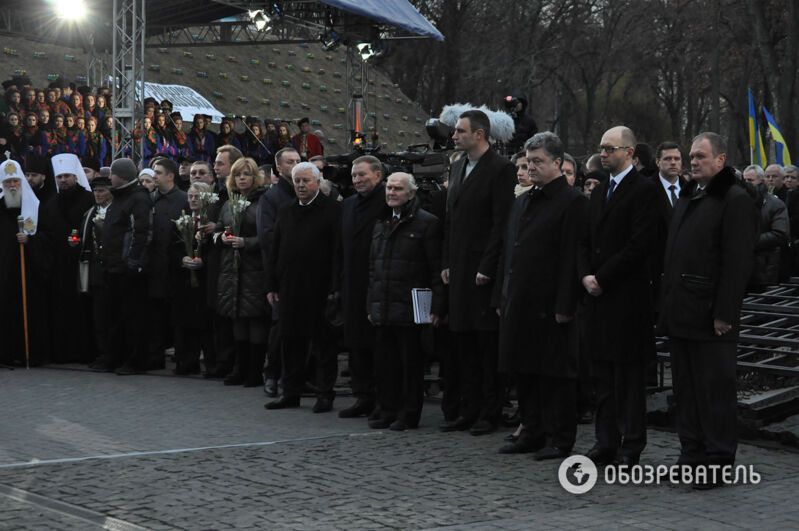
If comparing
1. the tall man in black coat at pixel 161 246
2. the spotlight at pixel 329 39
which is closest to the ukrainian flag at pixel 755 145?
the spotlight at pixel 329 39

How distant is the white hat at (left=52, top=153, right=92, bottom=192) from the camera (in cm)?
1391

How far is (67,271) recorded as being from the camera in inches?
544

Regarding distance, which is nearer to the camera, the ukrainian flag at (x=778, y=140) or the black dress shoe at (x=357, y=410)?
the black dress shoe at (x=357, y=410)

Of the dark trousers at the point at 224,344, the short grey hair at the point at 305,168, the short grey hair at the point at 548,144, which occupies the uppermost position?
the short grey hair at the point at 305,168

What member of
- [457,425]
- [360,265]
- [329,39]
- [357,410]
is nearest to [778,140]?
[329,39]

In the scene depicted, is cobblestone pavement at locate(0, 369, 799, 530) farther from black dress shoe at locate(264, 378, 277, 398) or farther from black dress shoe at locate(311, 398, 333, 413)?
black dress shoe at locate(264, 378, 277, 398)

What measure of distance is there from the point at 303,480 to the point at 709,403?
7.53 ft

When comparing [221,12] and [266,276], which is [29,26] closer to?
[221,12]

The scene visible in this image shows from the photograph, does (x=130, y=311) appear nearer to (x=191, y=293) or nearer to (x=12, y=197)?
(x=191, y=293)

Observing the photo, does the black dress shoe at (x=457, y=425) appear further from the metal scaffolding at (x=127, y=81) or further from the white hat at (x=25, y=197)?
the metal scaffolding at (x=127, y=81)

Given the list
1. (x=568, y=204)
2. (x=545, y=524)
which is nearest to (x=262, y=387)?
(x=568, y=204)

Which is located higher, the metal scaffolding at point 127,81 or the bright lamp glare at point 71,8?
the bright lamp glare at point 71,8

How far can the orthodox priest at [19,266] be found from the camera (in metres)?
13.6

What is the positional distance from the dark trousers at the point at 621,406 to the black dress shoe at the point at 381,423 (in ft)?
6.65
